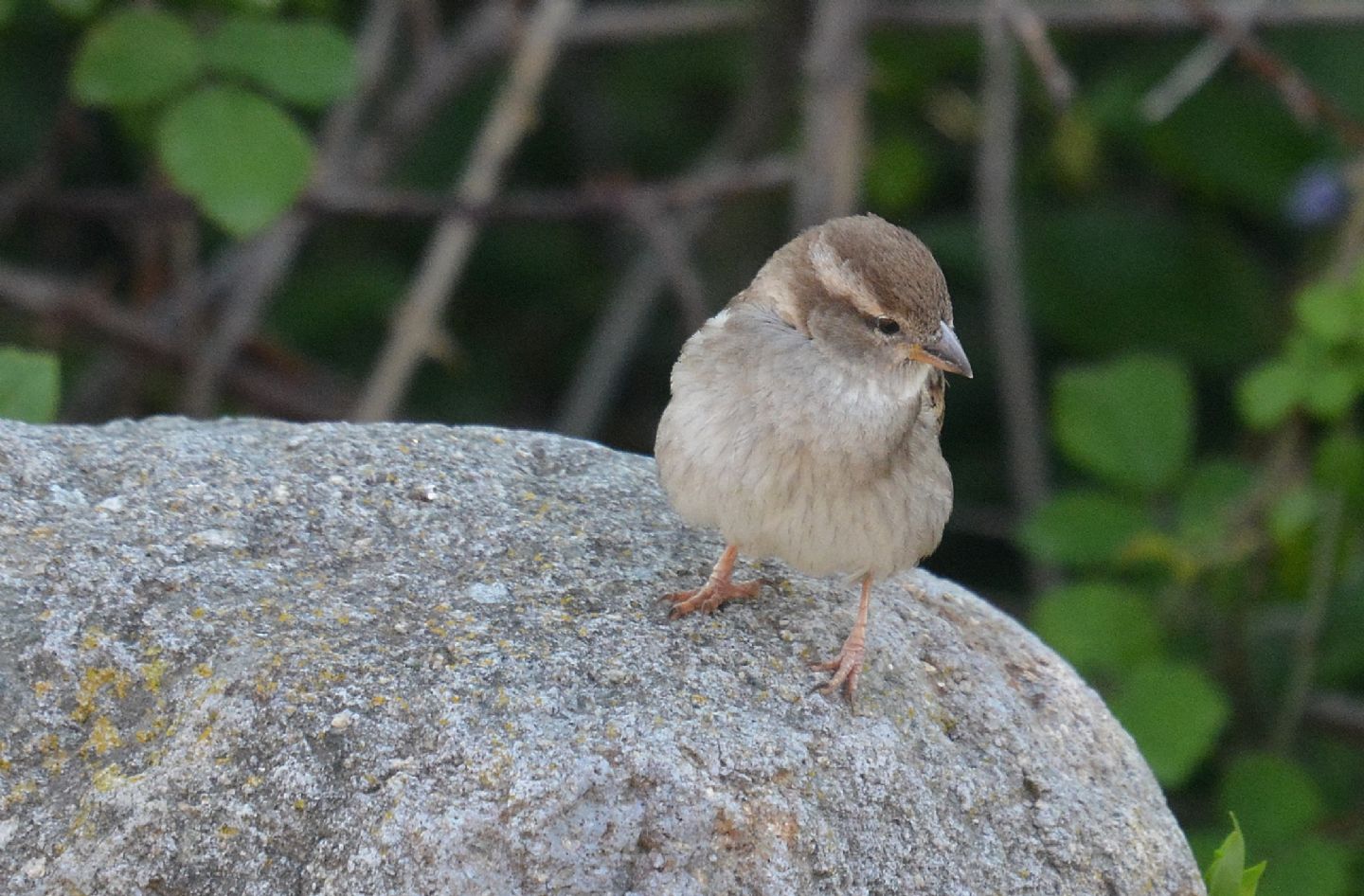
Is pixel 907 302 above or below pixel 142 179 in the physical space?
above

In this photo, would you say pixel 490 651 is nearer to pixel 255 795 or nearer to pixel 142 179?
pixel 255 795

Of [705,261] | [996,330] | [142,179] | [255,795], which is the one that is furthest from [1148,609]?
[142,179]

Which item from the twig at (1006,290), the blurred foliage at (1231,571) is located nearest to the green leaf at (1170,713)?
the blurred foliage at (1231,571)

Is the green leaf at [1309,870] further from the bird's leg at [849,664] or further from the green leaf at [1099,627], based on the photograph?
the bird's leg at [849,664]

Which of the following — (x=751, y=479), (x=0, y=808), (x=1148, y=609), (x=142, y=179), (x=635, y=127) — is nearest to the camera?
(x=0, y=808)

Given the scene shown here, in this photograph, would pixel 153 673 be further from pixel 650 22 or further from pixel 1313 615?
pixel 650 22

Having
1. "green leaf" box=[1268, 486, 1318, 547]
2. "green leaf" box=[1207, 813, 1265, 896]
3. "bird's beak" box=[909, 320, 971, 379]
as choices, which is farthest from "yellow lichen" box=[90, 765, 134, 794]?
"green leaf" box=[1268, 486, 1318, 547]

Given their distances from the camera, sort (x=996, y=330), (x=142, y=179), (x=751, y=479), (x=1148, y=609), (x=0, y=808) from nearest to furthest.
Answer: (x=0, y=808) → (x=751, y=479) → (x=1148, y=609) → (x=996, y=330) → (x=142, y=179)

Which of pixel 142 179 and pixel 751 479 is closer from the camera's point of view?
pixel 751 479
